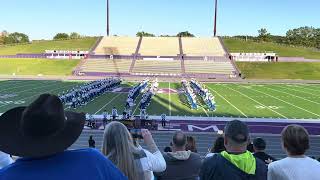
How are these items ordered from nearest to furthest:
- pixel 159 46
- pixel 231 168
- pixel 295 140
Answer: pixel 231 168
pixel 295 140
pixel 159 46

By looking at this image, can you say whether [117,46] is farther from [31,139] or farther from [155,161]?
[31,139]

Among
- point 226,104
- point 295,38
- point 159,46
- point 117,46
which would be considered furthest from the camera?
point 295,38

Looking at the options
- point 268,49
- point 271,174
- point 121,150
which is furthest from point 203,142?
point 268,49

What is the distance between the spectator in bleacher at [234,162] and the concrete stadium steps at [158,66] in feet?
156

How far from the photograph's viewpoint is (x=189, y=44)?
64938 millimetres

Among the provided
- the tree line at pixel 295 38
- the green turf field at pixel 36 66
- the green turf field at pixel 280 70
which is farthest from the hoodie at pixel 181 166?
the tree line at pixel 295 38

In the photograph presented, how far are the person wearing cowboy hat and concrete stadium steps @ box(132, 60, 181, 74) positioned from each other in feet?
160

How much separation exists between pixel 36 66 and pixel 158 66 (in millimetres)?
14783

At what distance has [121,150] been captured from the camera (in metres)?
2.76

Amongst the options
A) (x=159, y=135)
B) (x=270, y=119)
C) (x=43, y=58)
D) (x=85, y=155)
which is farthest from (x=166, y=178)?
(x=43, y=58)

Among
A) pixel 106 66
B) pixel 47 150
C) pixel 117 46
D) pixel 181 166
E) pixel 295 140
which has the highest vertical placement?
pixel 117 46

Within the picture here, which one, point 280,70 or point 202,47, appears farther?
point 202,47

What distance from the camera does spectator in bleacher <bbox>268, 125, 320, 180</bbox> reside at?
3520 mm

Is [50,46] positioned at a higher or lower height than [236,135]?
higher
